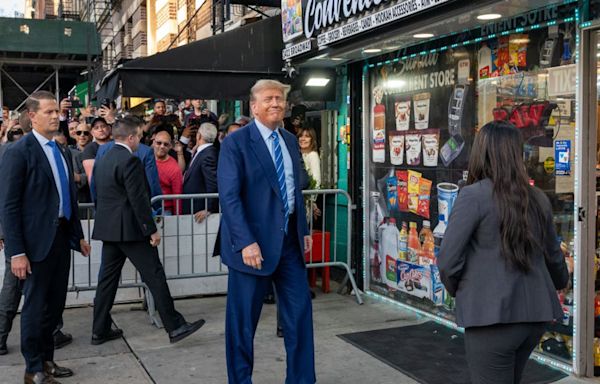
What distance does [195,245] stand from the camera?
25.5 feet

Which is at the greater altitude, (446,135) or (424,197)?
(446,135)

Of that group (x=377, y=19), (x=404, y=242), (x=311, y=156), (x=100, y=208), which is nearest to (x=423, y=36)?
(x=377, y=19)

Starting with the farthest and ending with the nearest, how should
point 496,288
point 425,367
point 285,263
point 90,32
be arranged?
1. point 90,32
2. point 425,367
3. point 285,263
4. point 496,288

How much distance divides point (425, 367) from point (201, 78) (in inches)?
168

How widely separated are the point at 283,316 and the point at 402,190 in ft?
9.52

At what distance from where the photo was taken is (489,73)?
5.60 m

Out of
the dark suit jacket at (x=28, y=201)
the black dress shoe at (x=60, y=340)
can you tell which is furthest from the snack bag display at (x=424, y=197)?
the black dress shoe at (x=60, y=340)

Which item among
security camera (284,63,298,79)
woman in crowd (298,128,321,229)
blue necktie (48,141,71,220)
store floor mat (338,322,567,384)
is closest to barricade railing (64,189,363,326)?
woman in crowd (298,128,321,229)

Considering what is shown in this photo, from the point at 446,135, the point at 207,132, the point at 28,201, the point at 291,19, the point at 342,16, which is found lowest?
the point at 28,201

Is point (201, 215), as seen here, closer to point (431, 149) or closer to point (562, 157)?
point (431, 149)

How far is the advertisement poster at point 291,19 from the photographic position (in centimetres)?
748

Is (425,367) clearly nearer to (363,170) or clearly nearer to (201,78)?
(363,170)

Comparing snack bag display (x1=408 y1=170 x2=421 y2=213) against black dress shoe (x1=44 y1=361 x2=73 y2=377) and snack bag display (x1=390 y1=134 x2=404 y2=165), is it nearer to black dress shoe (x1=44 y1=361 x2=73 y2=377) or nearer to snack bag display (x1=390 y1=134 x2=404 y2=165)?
snack bag display (x1=390 y1=134 x2=404 y2=165)

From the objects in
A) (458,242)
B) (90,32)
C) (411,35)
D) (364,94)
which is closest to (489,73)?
(411,35)
